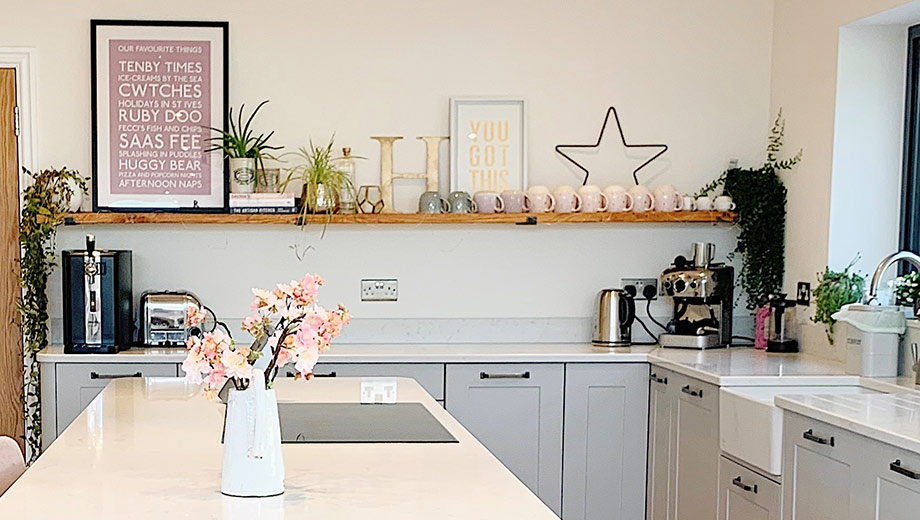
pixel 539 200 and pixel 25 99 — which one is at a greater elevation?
pixel 25 99

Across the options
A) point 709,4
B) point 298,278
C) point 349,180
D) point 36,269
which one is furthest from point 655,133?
point 36,269

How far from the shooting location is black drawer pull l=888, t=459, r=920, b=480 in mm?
2543

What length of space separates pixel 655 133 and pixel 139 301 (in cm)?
252

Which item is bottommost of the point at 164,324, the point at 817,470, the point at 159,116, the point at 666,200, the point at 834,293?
Result: the point at 817,470

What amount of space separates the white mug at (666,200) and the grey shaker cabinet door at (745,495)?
1445 mm

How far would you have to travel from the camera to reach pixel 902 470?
2602 millimetres

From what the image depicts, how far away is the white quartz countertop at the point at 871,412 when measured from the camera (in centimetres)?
267

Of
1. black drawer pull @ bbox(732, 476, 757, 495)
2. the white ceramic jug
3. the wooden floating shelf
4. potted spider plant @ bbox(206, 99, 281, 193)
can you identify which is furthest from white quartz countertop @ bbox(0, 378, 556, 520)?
potted spider plant @ bbox(206, 99, 281, 193)

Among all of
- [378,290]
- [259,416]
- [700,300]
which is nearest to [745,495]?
[700,300]

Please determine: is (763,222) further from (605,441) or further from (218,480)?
(218,480)

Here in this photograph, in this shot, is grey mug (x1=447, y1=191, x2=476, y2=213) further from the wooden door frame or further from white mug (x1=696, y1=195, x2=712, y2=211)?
the wooden door frame

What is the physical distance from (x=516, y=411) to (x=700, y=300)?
98 centimetres

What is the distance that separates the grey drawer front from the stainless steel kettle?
0.84 metres

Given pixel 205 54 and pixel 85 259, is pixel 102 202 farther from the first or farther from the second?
pixel 205 54
